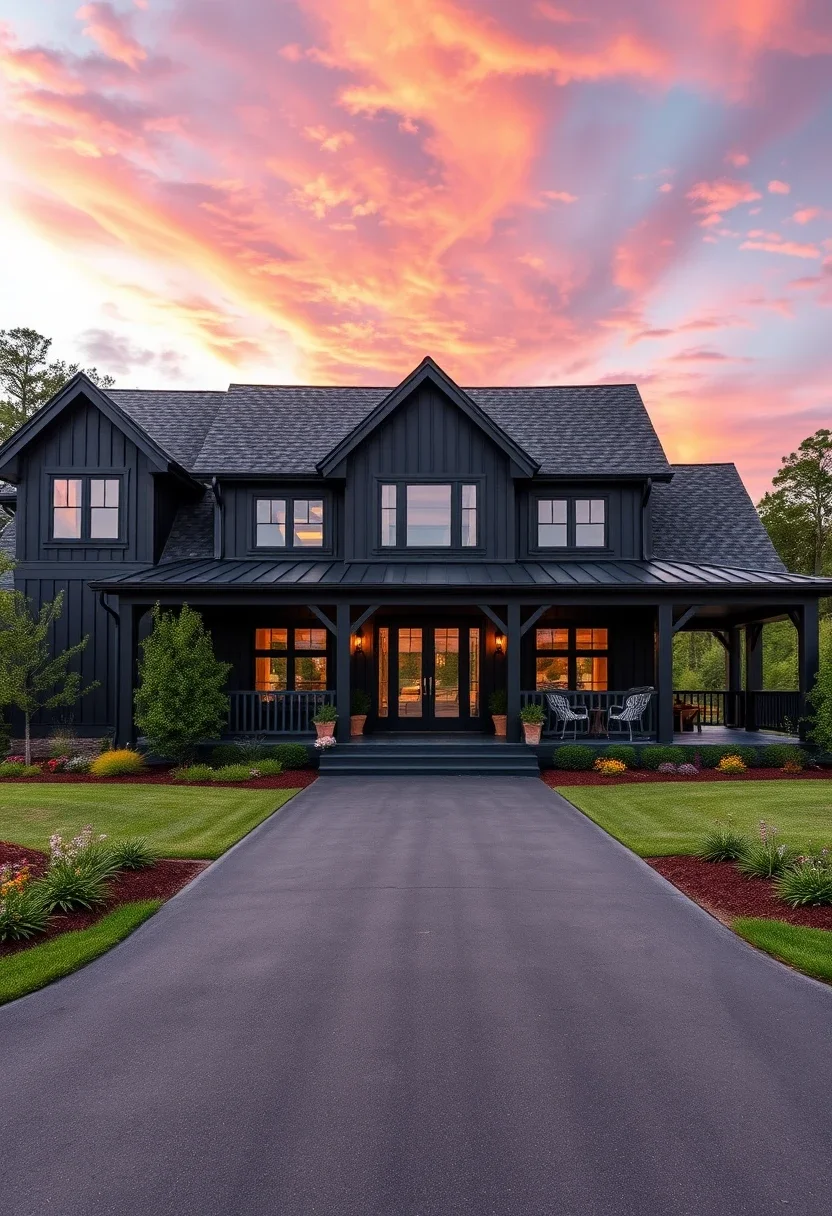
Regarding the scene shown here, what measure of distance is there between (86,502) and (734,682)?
20.0m

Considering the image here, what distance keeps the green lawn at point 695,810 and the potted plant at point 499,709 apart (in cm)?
393

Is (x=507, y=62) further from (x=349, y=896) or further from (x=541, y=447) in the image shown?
(x=349, y=896)

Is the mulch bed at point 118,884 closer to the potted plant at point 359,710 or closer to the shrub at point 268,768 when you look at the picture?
the shrub at point 268,768

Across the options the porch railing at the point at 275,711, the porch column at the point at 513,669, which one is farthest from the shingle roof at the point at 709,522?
the porch railing at the point at 275,711

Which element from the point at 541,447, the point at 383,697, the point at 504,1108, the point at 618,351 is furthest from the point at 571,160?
the point at 504,1108

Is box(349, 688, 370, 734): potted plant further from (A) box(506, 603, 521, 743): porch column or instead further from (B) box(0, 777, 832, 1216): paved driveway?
(B) box(0, 777, 832, 1216): paved driveway

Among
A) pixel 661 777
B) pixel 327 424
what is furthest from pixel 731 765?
pixel 327 424

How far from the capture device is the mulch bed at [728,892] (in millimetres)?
5836

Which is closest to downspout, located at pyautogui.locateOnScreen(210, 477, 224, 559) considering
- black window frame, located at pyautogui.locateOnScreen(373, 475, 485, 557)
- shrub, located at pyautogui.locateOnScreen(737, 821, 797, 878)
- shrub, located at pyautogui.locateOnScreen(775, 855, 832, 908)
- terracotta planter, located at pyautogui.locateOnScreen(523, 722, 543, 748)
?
black window frame, located at pyautogui.locateOnScreen(373, 475, 485, 557)

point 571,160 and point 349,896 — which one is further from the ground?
point 571,160

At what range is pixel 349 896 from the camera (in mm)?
6387

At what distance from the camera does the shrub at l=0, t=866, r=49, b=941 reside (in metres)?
5.38

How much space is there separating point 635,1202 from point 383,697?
14.4 metres

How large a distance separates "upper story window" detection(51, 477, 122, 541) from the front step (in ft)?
→ 28.4
